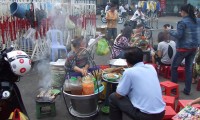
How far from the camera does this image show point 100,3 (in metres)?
30.0

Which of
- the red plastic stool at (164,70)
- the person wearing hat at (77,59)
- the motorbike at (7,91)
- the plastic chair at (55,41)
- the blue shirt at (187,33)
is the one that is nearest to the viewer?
the motorbike at (7,91)

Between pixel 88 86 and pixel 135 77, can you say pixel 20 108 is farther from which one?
pixel 135 77

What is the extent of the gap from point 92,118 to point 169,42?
3196mm

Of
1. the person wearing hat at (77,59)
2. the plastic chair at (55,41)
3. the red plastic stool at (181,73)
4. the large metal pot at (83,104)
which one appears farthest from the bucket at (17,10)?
the red plastic stool at (181,73)

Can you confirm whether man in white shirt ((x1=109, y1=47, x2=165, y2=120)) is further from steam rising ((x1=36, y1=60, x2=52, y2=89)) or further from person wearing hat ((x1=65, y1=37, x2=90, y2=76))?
steam rising ((x1=36, y1=60, x2=52, y2=89))

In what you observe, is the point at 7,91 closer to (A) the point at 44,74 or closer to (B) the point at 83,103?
(B) the point at 83,103

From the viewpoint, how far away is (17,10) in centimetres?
651

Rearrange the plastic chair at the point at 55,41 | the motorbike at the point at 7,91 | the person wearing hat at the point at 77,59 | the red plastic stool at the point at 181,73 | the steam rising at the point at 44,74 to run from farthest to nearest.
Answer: the plastic chair at the point at 55,41, the red plastic stool at the point at 181,73, the steam rising at the point at 44,74, the person wearing hat at the point at 77,59, the motorbike at the point at 7,91

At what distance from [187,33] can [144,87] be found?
241 cm

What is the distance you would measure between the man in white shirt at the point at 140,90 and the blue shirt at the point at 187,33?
210 cm

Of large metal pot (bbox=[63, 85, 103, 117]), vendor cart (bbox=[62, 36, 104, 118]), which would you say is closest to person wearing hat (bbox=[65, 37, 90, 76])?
vendor cart (bbox=[62, 36, 104, 118])

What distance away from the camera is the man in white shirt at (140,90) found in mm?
2977

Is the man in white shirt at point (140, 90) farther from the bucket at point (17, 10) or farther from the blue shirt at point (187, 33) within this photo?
the bucket at point (17, 10)

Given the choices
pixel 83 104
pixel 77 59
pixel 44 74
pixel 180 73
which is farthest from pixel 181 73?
pixel 44 74
